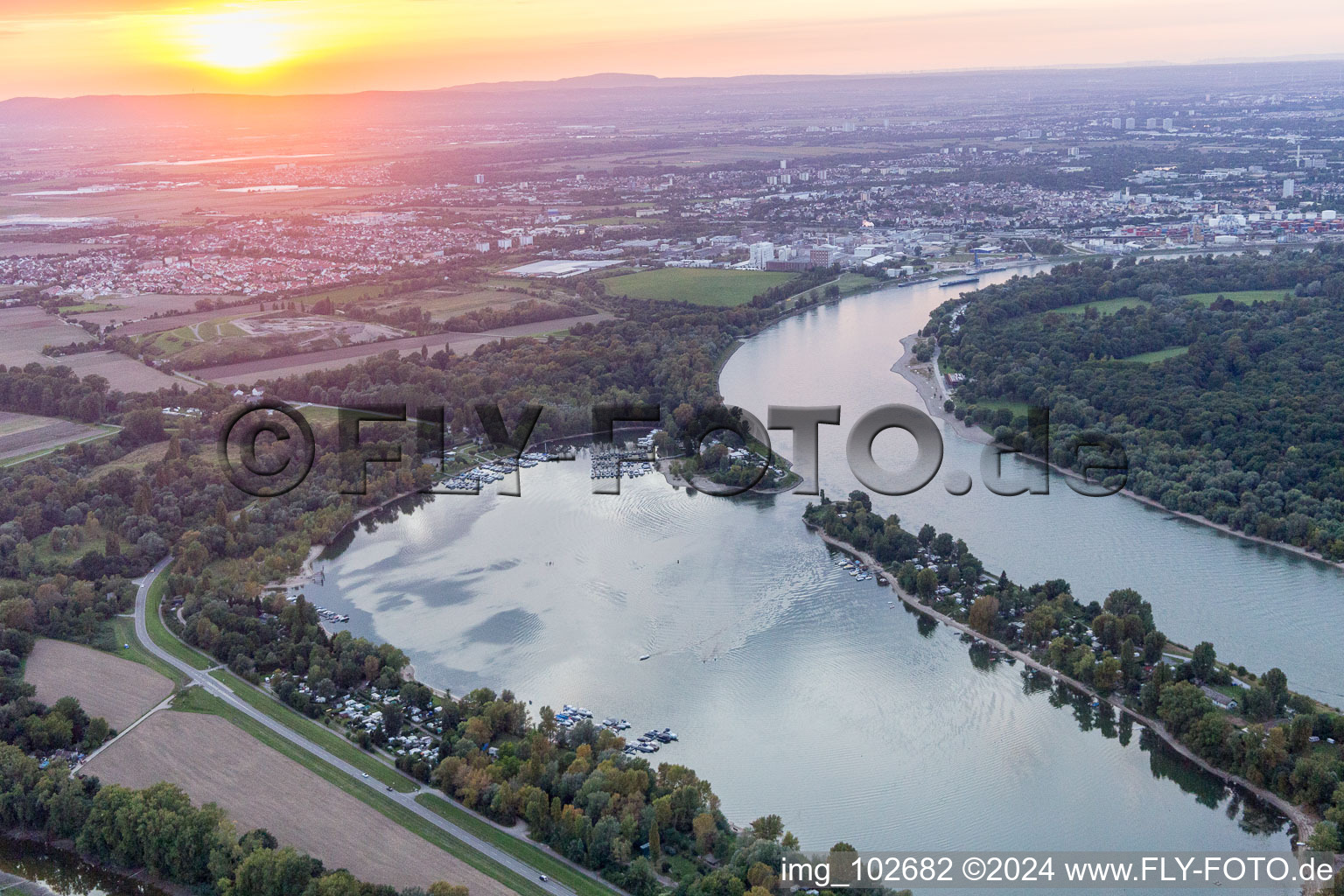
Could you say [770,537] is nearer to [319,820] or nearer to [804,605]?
[804,605]

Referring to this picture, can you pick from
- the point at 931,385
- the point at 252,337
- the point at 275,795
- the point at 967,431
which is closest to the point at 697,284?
the point at 931,385

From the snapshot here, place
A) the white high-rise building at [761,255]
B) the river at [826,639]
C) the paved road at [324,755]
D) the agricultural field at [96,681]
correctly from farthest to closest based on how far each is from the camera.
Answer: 1. the white high-rise building at [761,255]
2. the agricultural field at [96,681]
3. the river at [826,639]
4. the paved road at [324,755]

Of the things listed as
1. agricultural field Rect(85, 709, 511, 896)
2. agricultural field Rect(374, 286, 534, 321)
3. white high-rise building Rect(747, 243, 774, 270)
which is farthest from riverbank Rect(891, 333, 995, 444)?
agricultural field Rect(85, 709, 511, 896)

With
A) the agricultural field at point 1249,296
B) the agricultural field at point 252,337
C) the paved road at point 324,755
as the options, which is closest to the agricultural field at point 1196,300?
the agricultural field at point 1249,296

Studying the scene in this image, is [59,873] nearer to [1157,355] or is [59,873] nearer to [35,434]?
[35,434]

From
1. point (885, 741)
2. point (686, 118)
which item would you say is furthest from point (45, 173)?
point (885, 741)

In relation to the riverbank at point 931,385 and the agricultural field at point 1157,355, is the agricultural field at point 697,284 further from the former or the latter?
the agricultural field at point 1157,355

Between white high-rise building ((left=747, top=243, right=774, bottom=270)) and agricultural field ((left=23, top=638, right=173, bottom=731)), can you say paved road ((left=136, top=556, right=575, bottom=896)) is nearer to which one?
agricultural field ((left=23, top=638, right=173, bottom=731))
